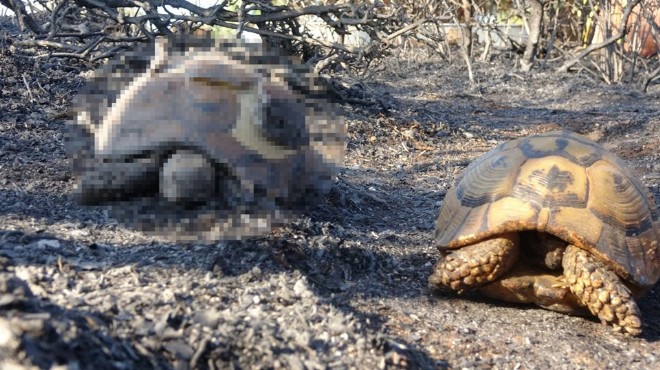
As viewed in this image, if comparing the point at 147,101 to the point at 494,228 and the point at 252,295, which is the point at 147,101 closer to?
the point at 252,295

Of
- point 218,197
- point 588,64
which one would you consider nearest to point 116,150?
point 218,197

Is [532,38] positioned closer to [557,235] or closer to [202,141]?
[557,235]

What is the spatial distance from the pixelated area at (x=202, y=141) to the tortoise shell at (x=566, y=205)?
0.72 metres

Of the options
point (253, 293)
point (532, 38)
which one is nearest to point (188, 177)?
point (253, 293)

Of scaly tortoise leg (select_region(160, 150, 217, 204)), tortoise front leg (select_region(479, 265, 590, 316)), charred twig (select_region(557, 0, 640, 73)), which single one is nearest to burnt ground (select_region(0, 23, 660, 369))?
tortoise front leg (select_region(479, 265, 590, 316))

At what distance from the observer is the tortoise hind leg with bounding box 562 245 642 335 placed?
2867 millimetres

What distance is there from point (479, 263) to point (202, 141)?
1.22 meters

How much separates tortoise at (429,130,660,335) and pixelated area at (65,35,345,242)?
755 mm

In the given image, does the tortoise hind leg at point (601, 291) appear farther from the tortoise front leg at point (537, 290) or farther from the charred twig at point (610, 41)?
the charred twig at point (610, 41)

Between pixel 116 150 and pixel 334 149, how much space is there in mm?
1086

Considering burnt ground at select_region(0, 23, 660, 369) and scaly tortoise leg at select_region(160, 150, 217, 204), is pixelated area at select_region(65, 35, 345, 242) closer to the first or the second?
scaly tortoise leg at select_region(160, 150, 217, 204)

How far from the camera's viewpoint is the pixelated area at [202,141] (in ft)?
9.30

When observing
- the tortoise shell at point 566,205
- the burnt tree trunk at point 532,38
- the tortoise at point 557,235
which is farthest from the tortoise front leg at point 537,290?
the burnt tree trunk at point 532,38

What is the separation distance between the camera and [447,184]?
506 centimetres
